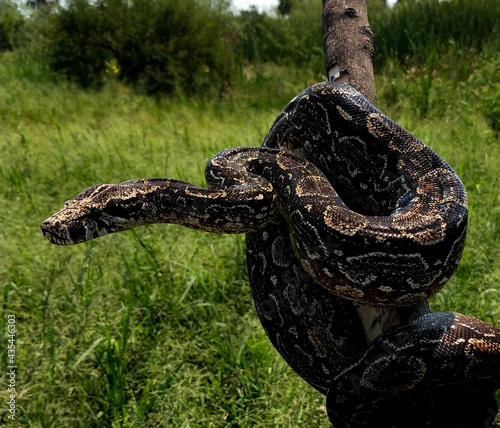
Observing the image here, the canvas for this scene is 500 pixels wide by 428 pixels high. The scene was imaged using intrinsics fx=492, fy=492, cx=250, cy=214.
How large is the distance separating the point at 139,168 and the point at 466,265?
5.21 metres

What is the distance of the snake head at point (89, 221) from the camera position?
3.20 meters

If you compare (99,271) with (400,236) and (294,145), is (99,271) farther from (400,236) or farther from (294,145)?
(400,236)

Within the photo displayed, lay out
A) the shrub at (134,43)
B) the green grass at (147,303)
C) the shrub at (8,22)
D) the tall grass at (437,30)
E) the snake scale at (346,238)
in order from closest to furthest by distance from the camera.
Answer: the snake scale at (346,238) → the green grass at (147,303) → the tall grass at (437,30) → the shrub at (134,43) → the shrub at (8,22)

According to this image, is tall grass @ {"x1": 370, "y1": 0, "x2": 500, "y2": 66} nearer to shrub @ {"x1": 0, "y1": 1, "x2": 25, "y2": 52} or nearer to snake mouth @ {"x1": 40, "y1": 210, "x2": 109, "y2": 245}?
snake mouth @ {"x1": 40, "y1": 210, "x2": 109, "y2": 245}

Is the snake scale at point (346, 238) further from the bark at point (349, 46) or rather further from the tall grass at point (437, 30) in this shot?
the tall grass at point (437, 30)

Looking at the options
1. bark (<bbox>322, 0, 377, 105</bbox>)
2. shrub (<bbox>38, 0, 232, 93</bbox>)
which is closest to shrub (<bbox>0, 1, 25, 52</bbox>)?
shrub (<bbox>38, 0, 232, 93</bbox>)

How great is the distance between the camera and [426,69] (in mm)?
12289

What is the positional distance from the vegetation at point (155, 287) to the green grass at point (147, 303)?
0.6 inches

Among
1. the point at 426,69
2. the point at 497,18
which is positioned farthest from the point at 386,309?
the point at 497,18

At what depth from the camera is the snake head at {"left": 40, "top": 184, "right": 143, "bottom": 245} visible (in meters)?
3.20

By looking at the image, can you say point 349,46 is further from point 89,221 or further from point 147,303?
point 147,303

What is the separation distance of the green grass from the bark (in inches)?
98.3

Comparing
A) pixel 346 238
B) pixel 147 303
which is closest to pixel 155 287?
pixel 147 303

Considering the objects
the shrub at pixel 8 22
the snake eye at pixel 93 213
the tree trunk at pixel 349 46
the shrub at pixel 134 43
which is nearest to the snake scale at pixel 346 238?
the snake eye at pixel 93 213
